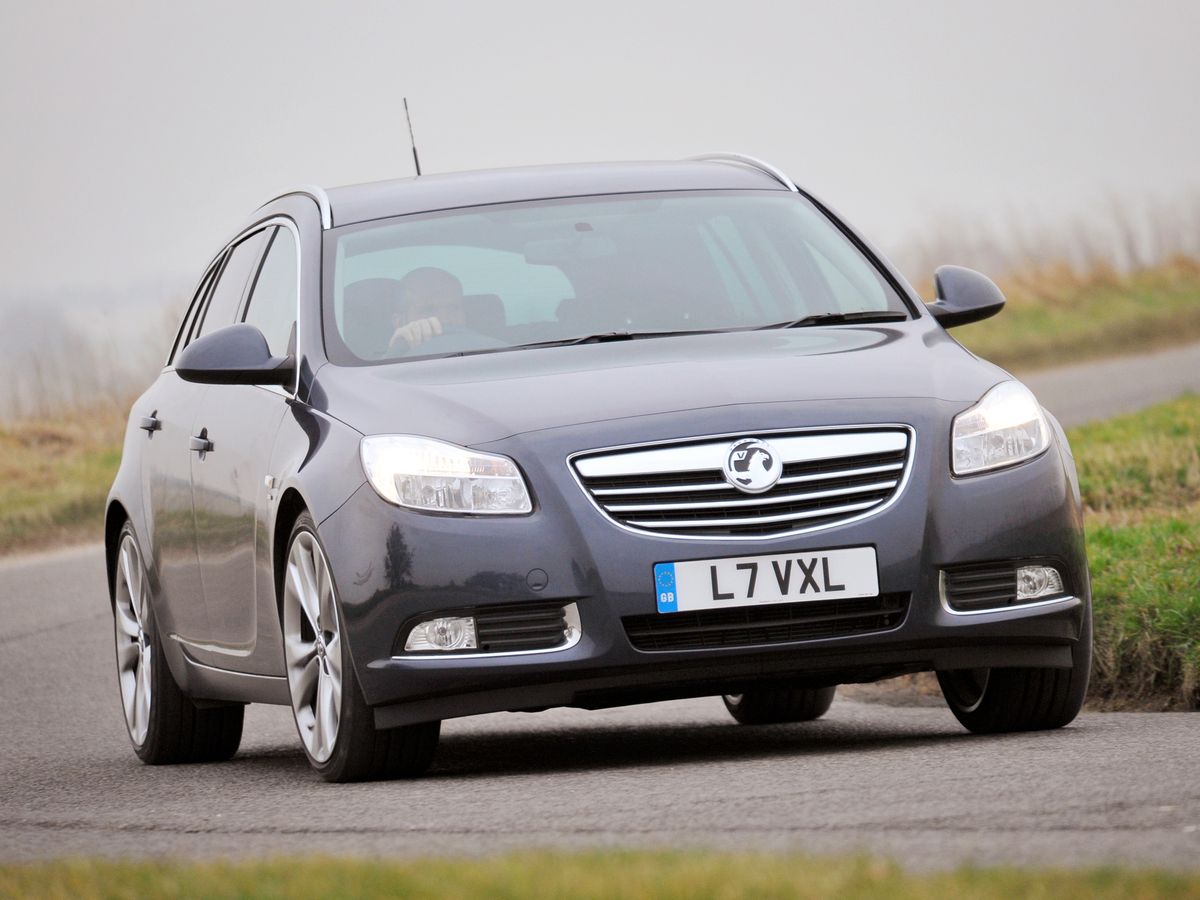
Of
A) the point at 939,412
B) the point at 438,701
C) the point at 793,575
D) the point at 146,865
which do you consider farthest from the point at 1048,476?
the point at 146,865

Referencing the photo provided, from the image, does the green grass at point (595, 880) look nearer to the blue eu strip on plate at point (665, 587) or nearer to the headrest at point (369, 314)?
the blue eu strip on plate at point (665, 587)

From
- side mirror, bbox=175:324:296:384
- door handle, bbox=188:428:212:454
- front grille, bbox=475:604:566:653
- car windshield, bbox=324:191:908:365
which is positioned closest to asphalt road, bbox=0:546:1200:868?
front grille, bbox=475:604:566:653

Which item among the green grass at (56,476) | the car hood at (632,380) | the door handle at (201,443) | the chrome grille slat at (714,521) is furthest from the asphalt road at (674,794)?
the green grass at (56,476)

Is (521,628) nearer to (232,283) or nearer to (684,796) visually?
(684,796)

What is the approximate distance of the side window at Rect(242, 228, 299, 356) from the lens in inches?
302

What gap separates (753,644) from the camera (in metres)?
6.26

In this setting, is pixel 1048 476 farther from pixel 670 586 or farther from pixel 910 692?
pixel 910 692

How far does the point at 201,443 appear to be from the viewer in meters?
7.91

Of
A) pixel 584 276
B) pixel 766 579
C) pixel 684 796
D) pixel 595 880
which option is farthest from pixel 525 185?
pixel 595 880

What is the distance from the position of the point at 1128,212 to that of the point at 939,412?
24264 mm

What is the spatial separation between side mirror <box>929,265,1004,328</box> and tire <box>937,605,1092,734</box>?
116 centimetres

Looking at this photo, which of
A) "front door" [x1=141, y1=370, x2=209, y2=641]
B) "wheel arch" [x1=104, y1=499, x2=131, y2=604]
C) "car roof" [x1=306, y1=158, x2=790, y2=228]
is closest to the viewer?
"car roof" [x1=306, y1=158, x2=790, y2=228]

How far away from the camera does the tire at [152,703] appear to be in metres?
8.52

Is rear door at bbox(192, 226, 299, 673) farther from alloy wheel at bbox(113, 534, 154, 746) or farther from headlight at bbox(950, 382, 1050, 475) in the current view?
headlight at bbox(950, 382, 1050, 475)
